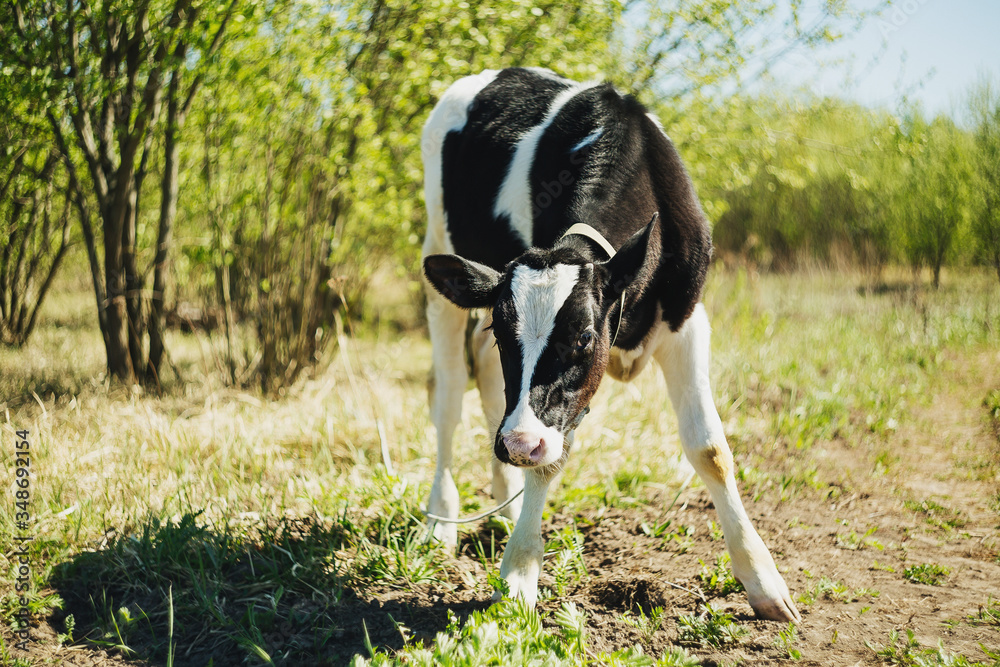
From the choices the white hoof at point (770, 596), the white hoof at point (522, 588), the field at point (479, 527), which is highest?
the white hoof at point (522, 588)

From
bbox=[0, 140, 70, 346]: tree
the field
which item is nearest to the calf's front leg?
the field

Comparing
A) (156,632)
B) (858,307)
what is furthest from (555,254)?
(858,307)

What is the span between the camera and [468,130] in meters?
3.67

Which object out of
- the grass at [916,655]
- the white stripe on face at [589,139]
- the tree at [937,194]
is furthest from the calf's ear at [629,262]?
the tree at [937,194]

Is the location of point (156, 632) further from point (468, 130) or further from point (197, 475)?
point (468, 130)

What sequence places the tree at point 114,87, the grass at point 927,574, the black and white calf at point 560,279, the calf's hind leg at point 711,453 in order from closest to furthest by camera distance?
the black and white calf at point 560,279 → the calf's hind leg at point 711,453 → the grass at point 927,574 → the tree at point 114,87

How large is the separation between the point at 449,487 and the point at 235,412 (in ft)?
6.87

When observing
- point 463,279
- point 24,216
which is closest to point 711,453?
point 463,279

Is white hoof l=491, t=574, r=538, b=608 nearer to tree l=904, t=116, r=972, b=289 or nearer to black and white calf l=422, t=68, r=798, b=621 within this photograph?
black and white calf l=422, t=68, r=798, b=621

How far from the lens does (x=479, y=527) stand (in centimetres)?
353

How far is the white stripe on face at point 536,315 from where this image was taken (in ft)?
7.53

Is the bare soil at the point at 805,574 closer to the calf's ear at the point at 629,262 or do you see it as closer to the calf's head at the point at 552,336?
the calf's head at the point at 552,336

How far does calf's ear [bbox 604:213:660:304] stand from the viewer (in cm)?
244

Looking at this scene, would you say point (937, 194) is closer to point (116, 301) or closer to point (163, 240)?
point (163, 240)
